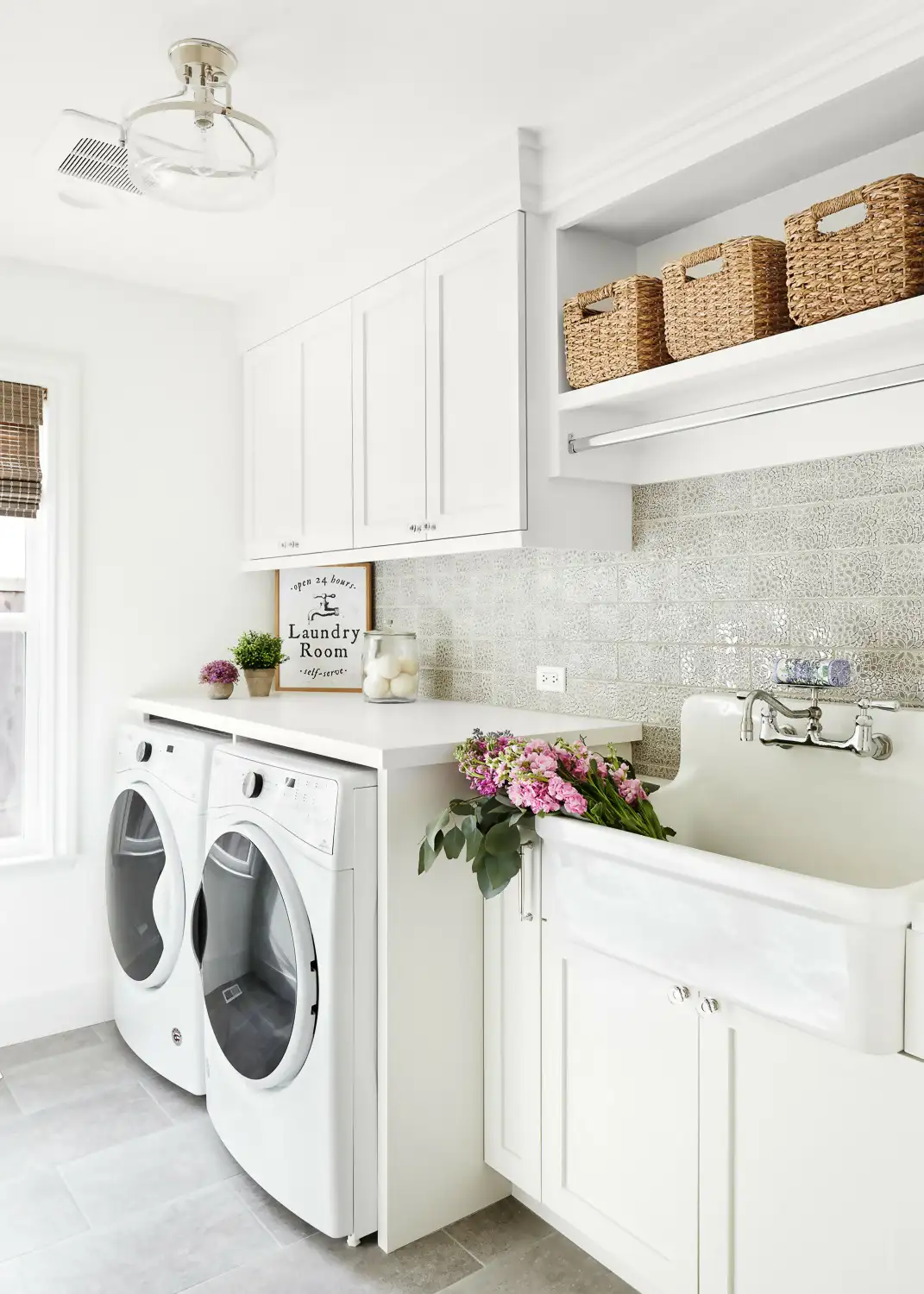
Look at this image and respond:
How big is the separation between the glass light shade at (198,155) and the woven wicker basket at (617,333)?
0.71 m

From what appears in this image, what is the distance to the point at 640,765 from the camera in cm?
222

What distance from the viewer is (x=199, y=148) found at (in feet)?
5.41

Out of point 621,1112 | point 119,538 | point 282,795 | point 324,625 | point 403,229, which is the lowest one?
point 621,1112

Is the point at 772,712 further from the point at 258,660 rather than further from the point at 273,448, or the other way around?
the point at 273,448

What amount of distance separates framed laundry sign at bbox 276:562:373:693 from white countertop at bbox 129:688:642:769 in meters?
0.24

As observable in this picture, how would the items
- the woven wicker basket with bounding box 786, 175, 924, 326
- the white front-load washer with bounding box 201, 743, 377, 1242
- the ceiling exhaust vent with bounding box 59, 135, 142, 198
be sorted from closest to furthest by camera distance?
the woven wicker basket with bounding box 786, 175, 924, 326 < the white front-load washer with bounding box 201, 743, 377, 1242 < the ceiling exhaust vent with bounding box 59, 135, 142, 198

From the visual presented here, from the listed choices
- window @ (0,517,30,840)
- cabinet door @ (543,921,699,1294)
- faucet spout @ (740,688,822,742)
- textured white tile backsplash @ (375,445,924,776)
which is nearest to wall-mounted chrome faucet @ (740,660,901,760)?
faucet spout @ (740,688,822,742)

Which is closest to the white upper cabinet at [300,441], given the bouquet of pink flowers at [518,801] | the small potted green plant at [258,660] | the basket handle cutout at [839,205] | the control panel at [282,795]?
the small potted green plant at [258,660]

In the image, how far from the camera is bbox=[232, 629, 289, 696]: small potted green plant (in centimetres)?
296

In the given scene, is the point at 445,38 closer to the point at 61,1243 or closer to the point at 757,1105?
the point at 757,1105

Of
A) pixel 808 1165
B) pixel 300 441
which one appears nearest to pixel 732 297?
pixel 808 1165

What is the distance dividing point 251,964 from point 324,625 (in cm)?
139

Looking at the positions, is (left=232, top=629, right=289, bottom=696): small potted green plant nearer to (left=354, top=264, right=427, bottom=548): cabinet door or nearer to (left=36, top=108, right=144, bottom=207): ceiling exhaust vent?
(left=354, top=264, right=427, bottom=548): cabinet door

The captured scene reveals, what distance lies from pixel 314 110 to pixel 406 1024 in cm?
191
